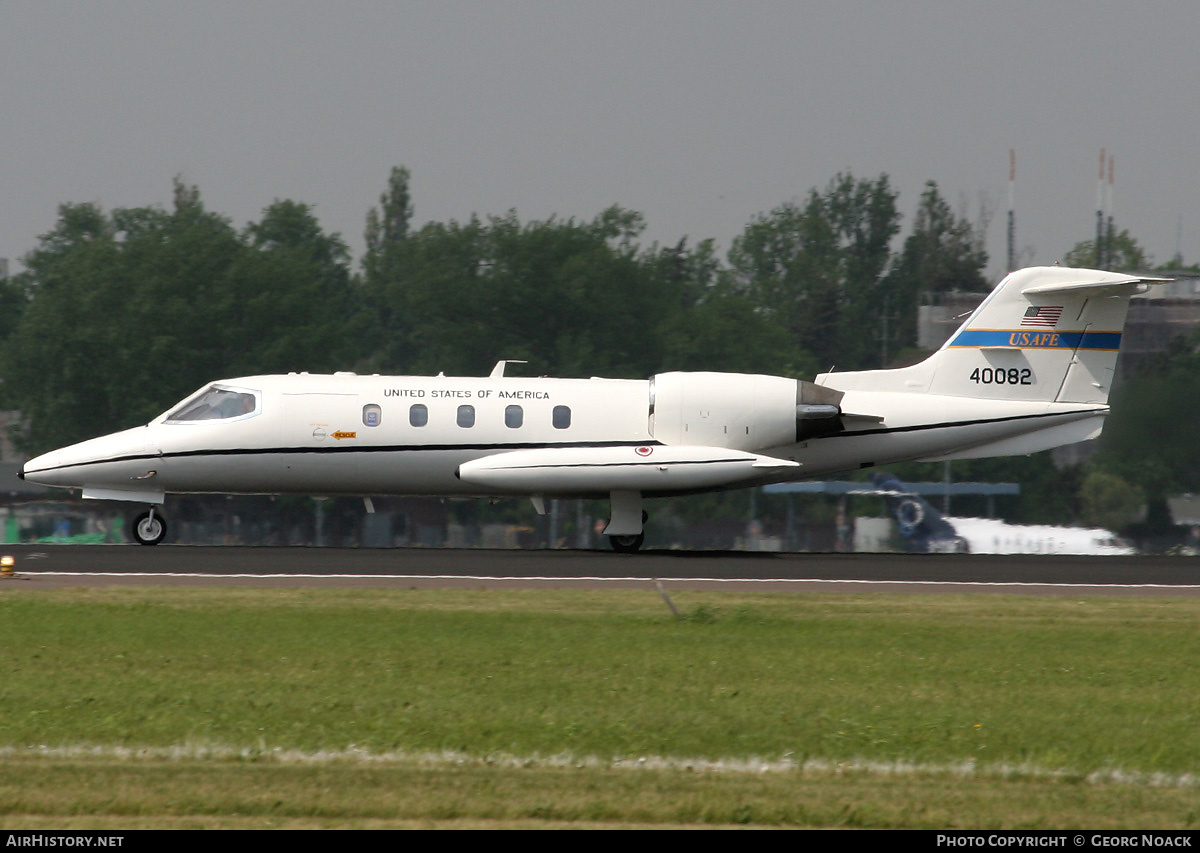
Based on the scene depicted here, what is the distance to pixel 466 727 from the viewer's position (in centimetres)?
1088

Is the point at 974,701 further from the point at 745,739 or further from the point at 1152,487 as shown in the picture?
the point at 1152,487

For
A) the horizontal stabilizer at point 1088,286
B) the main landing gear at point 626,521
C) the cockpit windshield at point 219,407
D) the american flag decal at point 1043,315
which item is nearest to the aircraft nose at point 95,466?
the cockpit windshield at point 219,407

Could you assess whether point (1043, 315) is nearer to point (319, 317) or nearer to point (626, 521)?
point (626, 521)

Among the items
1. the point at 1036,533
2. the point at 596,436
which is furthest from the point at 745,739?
the point at 1036,533

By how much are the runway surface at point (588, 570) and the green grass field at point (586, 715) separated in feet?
8.75

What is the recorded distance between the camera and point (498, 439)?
2659 centimetres

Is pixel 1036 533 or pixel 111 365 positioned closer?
pixel 1036 533

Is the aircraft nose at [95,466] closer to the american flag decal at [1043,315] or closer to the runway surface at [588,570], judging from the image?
the runway surface at [588,570]

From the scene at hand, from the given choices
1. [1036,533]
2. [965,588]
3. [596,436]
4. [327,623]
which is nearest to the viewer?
A: [327,623]

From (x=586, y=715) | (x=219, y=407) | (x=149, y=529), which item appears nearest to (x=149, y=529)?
(x=149, y=529)

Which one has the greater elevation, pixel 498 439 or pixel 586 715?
pixel 498 439

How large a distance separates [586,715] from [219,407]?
56.3 ft

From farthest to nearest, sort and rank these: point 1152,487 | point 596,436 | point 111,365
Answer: point 111,365, point 1152,487, point 596,436
